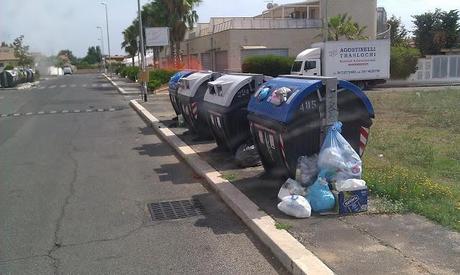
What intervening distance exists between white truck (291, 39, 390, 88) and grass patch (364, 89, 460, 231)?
1797 centimetres

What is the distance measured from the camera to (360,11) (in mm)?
45094

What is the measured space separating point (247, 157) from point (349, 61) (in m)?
26.0

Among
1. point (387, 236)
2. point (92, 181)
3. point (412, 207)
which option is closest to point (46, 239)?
point (92, 181)

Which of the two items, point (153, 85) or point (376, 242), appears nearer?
point (376, 242)

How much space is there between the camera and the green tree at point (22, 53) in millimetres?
78188

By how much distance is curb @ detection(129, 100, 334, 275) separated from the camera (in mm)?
4395

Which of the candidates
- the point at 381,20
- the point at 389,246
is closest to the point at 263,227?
the point at 389,246

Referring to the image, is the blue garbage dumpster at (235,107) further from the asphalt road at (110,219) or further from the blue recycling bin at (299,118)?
the blue recycling bin at (299,118)

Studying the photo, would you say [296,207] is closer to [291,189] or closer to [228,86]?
A: [291,189]

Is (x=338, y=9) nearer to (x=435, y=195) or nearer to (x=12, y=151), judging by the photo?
(x=12, y=151)

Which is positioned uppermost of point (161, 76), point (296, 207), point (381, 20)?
point (381, 20)

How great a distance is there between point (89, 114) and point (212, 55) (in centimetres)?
2885

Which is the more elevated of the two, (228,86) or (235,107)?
(228,86)

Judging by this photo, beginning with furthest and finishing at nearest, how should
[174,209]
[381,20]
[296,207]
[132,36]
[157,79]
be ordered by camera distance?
[132,36] → [381,20] → [157,79] → [174,209] → [296,207]
